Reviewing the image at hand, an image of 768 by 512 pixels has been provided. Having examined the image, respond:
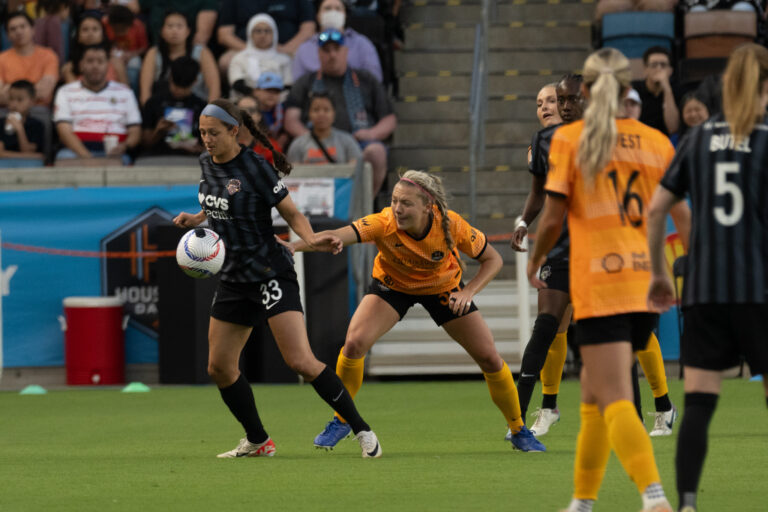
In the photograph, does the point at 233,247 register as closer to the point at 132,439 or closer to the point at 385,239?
the point at 385,239

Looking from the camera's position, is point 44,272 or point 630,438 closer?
point 630,438

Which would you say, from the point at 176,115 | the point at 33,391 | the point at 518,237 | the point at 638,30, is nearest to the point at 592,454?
the point at 518,237

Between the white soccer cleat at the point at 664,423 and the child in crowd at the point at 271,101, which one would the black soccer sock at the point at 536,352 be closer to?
the white soccer cleat at the point at 664,423

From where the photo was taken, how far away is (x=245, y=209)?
25.1 feet

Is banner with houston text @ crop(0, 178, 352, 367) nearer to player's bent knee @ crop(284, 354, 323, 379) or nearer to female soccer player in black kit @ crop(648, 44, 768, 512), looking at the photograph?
player's bent knee @ crop(284, 354, 323, 379)

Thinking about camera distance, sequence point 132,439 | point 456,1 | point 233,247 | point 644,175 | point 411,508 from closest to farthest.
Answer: point 644,175
point 411,508
point 233,247
point 132,439
point 456,1

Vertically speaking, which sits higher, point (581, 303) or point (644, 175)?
point (644, 175)

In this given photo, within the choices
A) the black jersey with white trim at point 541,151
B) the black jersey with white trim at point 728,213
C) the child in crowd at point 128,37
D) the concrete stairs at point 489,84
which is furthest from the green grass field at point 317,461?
the child in crowd at point 128,37

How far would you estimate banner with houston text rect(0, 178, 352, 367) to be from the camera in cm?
1407

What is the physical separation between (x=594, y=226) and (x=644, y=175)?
0.32m

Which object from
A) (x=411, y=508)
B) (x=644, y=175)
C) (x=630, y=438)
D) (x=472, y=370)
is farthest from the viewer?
(x=472, y=370)

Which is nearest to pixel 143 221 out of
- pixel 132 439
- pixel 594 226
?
pixel 132 439

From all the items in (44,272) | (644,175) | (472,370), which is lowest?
(472,370)

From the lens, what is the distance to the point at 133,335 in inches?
559
